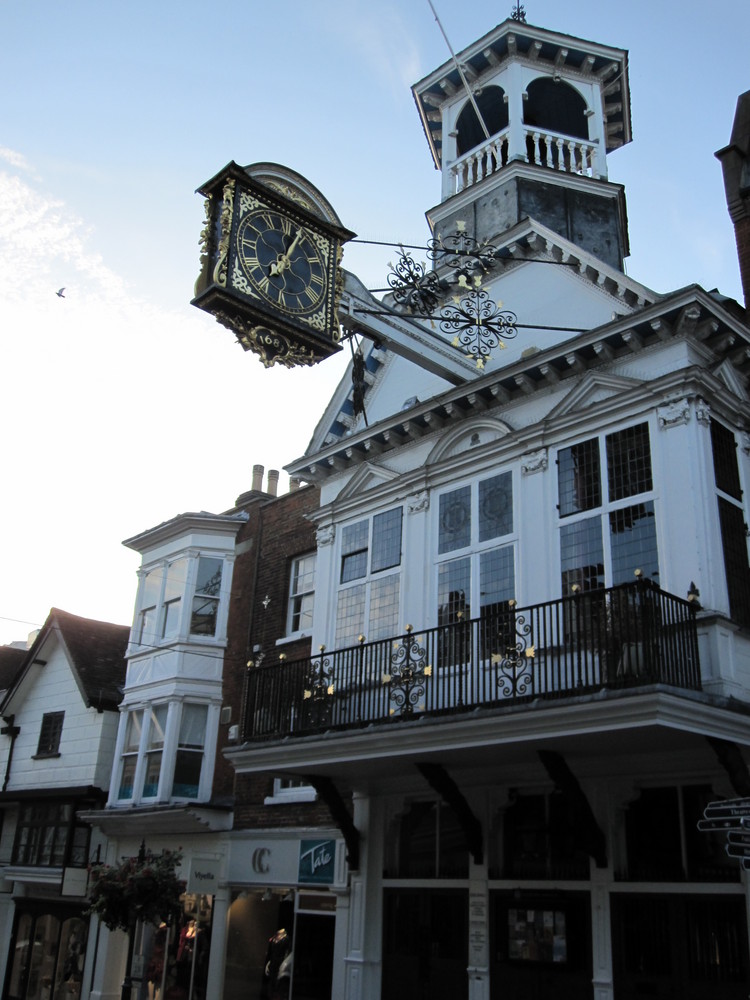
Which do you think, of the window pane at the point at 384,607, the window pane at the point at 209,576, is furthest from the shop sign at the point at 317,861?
the window pane at the point at 209,576

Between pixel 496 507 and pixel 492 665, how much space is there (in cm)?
286

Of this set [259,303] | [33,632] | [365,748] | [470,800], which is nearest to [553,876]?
[470,800]

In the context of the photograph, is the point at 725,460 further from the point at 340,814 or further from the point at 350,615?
the point at 340,814

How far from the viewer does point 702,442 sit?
38.0 ft

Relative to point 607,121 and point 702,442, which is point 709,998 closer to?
point 702,442

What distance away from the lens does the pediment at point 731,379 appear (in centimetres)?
1236

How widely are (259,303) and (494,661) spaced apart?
489 cm

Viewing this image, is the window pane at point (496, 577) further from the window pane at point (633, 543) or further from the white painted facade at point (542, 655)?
the window pane at point (633, 543)

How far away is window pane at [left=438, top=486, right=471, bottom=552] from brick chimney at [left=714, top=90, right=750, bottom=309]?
194 inches

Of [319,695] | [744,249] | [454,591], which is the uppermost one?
[744,249]

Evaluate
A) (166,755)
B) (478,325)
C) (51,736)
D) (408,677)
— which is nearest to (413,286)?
(478,325)

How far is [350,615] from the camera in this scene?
49.6ft

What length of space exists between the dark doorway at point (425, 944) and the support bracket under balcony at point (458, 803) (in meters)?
0.72

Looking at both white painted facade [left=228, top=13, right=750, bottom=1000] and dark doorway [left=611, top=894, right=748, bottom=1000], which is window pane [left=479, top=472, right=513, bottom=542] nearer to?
white painted facade [left=228, top=13, right=750, bottom=1000]
